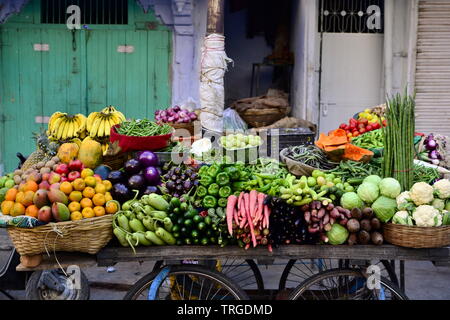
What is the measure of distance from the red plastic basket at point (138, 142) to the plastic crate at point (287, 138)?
141 centimetres

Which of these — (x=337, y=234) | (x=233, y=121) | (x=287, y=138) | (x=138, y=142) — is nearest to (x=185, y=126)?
(x=233, y=121)

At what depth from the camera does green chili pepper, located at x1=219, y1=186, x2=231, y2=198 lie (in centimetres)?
403

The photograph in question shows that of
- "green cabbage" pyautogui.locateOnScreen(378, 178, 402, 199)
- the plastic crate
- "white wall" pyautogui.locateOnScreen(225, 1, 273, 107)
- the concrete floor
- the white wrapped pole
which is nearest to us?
"green cabbage" pyautogui.locateOnScreen(378, 178, 402, 199)

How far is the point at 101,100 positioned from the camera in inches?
357

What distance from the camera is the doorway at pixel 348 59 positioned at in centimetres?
896

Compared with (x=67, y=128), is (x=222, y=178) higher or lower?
lower

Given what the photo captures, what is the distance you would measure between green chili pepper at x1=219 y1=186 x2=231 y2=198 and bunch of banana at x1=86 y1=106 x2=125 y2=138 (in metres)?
1.83

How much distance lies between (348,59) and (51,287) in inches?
238

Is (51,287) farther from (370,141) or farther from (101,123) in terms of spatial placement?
(370,141)

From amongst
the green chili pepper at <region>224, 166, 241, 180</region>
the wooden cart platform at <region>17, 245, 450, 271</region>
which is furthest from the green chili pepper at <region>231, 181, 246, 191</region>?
the wooden cart platform at <region>17, 245, 450, 271</region>

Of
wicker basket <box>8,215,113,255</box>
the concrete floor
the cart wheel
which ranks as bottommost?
the concrete floor

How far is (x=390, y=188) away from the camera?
3951 mm

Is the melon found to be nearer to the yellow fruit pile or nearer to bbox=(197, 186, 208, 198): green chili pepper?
the yellow fruit pile

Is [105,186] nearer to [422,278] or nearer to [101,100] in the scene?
[422,278]
